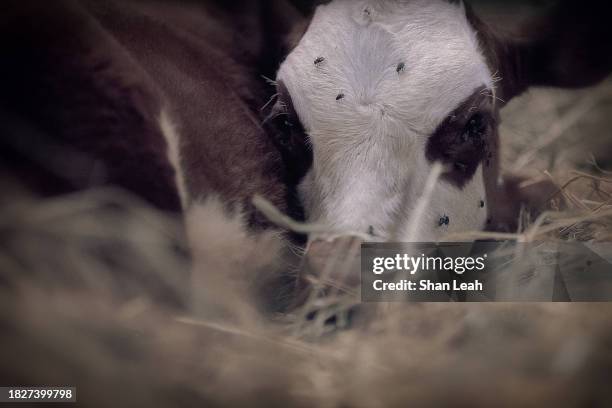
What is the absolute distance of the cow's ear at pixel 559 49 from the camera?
8.25ft

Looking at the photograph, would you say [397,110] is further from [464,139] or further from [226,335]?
[226,335]

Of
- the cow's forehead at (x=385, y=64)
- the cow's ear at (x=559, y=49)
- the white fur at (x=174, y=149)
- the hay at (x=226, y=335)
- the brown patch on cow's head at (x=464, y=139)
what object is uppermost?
the cow's ear at (x=559, y=49)

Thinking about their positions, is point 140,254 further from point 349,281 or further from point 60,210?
point 349,281

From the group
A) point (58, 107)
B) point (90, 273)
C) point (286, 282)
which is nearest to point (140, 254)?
point (90, 273)

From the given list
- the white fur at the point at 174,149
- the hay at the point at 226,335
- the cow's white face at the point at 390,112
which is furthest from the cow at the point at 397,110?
the white fur at the point at 174,149

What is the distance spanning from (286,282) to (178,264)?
59 cm

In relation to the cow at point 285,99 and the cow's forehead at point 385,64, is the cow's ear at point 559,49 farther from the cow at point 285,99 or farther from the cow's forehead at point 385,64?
the cow's forehead at point 385,64

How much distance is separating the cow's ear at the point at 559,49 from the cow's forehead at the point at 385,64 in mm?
245

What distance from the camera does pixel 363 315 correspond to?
163cm

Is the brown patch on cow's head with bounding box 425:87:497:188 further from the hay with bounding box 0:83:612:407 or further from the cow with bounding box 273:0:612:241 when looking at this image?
the hay with bounding box 0:83:612:407

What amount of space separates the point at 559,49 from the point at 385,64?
0.78m

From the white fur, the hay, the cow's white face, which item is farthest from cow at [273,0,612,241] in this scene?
the white fur

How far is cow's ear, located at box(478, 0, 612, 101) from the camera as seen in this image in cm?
251

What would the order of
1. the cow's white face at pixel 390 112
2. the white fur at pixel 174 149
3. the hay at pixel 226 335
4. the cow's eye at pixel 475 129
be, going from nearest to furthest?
the hay at pixel 226 335, the white fur at pixel 174 149, the cow's white face at pixel 390 112, the cow's eye at pixel 475 129
